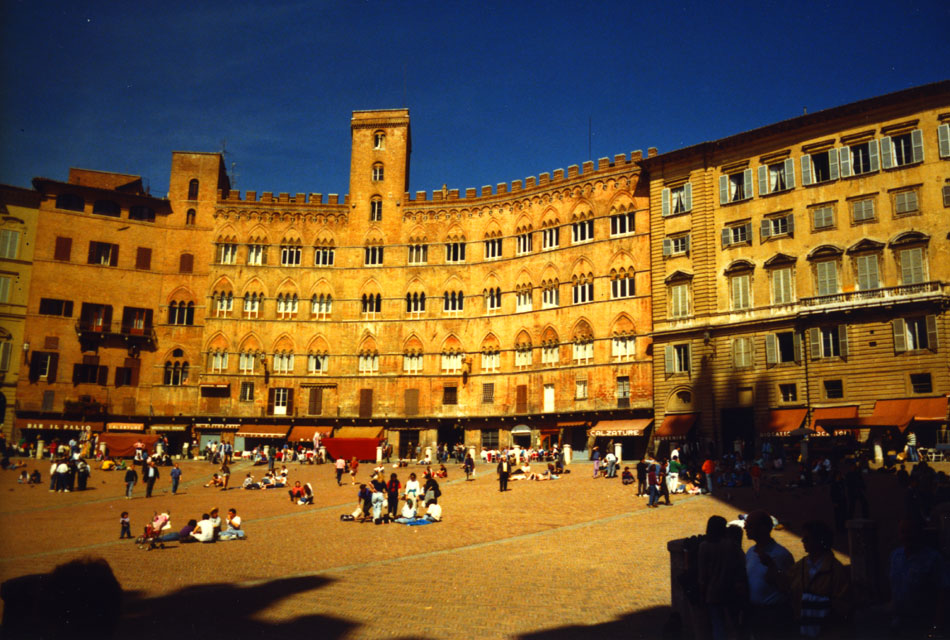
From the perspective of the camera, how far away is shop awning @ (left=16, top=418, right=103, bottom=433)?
5569 cm

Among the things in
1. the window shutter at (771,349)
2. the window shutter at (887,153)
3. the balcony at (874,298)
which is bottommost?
the window shutter at (771,349)

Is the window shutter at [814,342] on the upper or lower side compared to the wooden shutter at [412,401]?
upper

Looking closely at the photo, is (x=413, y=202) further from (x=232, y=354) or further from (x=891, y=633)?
(x=891, y=633)

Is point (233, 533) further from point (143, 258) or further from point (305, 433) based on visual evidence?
point (143, 258)

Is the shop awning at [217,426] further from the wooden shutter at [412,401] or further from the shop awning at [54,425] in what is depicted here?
the wooden shutter at [412,401]

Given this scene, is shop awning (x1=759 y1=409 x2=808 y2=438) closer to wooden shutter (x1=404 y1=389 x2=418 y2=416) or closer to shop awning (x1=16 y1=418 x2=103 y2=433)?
wooden shutter (x1=404 y1=389 x2=418 y2=416)

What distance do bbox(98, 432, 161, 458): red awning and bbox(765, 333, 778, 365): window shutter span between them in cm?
4056

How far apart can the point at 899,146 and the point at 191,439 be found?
51686mm

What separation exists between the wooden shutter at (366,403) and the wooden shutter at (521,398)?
1151 centimetres

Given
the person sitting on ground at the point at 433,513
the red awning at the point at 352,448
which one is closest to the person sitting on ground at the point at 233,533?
the person sitting on ground at the point at 433,513

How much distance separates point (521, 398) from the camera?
5559 cm

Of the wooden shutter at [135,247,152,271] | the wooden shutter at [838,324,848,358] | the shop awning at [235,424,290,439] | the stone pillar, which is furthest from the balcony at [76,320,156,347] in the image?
the stone pillar

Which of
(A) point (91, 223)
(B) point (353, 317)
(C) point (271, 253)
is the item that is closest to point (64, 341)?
(A) point (91, 223)

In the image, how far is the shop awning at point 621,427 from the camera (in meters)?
48.4
